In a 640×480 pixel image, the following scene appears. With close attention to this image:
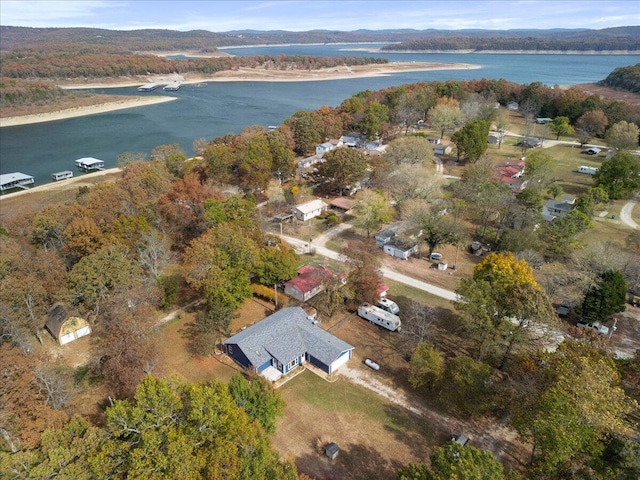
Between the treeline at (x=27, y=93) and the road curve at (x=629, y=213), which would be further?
the treeline at (x=27, y=93)

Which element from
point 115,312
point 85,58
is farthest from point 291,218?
point 85,58

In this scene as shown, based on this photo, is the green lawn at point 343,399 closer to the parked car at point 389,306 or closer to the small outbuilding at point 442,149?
the parked car at point 389,306

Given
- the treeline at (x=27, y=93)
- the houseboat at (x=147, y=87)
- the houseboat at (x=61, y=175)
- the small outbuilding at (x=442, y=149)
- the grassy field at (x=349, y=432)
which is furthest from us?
the houseboat at (x=147, y=87)

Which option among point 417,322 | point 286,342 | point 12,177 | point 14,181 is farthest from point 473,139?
point 12,177

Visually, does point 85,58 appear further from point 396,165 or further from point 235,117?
point 396,165

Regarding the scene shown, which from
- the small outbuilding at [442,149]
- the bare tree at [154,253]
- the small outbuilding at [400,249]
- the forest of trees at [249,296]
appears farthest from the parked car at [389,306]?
the small outbuilding at [442,149]

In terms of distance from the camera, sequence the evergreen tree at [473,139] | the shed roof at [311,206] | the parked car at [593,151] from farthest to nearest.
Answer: the parked car at [593,151]
the evergreen tree at [473,139]
the shed roof at [311,206]

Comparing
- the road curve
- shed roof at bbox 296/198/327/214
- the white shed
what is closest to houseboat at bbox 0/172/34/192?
the white shed

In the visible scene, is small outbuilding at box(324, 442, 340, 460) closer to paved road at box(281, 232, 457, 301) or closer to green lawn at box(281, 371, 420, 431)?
green lawn at box(281, 371, 420, 431)
